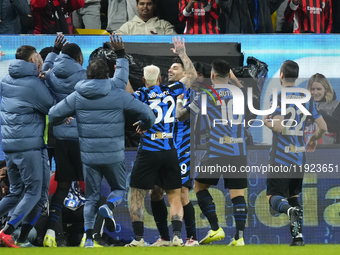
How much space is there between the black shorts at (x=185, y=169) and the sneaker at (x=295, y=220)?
1.20m

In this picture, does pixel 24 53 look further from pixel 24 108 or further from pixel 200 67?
pixel 200 67

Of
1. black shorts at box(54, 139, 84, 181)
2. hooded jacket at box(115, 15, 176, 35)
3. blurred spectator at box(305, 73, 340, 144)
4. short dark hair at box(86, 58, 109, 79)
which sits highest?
hooded jacket at box(115, 15, 176, 35)

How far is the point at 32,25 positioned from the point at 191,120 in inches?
102

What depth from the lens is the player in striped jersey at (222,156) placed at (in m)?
6.84

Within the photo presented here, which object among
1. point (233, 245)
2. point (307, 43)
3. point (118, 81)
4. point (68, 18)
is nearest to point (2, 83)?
point (118, 81)

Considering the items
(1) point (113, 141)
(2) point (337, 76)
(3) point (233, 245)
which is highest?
(2) point (337, 76)

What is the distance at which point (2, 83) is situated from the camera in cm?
667

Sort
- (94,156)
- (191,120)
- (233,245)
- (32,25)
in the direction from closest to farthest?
(94,156), (233,245), (191,120), (32,25)

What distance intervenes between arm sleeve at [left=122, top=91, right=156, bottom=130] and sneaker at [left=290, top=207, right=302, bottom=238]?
1681 mm

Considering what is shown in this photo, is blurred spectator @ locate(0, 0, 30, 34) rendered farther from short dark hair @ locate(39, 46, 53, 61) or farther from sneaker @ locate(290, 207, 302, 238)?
sneaker @ locate(290, 207, 302, 238)

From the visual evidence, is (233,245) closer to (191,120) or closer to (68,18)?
(191,120)

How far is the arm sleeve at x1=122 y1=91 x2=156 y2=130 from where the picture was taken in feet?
20.4

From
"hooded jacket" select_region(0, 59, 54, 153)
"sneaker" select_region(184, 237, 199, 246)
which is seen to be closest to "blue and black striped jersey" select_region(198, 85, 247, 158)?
"sneaker" select_region(184, 237, 199, 246)

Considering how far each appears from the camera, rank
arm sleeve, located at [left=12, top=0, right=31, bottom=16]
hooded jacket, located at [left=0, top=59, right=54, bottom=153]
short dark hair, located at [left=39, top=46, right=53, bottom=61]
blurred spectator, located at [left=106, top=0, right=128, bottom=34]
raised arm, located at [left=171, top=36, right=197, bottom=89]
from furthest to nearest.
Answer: blurred spectator, located at [left=106, top=0, right=128, bottom=34] → arm sleeve, located at [left=12, top=0, right=31, bottom=16] → short dark hair, located at [left=39, top=46, right=53, bottom=61] → raised arm, located at [left=171, top=36, right=197, bottom=89] → hooded jacket, located at [left=0, top=59, right=54, bottom=153]
